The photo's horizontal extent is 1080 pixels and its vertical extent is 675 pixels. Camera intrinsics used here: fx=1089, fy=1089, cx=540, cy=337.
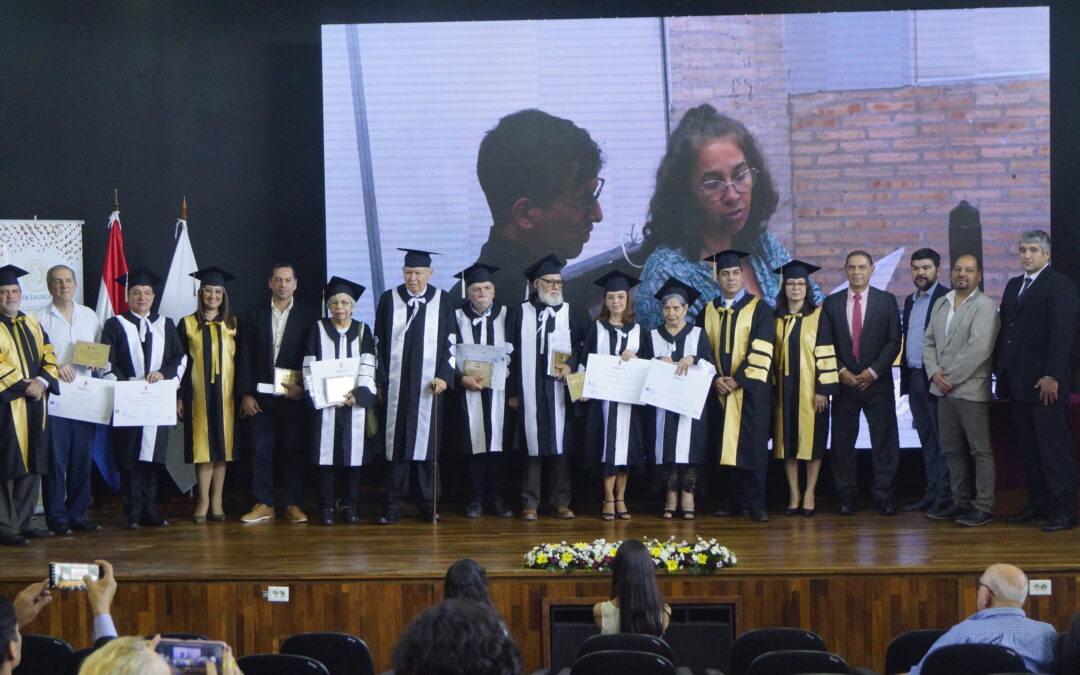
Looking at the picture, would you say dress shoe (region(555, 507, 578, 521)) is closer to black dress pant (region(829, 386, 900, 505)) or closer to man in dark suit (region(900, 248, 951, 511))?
black dress pant (region(829, 386, 900, 505))

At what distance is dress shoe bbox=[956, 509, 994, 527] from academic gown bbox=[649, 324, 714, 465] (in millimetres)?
1562

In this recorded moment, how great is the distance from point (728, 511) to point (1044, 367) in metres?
2.10

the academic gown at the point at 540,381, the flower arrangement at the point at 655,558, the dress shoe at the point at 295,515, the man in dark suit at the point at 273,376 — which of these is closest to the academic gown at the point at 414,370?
the academic gown at the point at 540,381

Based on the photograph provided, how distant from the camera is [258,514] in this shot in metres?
7.14

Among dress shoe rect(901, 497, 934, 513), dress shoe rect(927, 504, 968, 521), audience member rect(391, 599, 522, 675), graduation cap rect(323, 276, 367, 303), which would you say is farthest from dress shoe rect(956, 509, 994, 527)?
audience member rect(391, 599, 522, 675)

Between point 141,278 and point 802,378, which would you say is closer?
point 802,378

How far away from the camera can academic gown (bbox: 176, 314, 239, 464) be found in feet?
23.1

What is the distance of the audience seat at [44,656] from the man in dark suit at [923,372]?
526cm

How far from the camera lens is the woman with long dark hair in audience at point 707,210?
7.80 metres

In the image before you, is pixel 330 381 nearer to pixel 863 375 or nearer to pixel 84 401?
pixel 84 401

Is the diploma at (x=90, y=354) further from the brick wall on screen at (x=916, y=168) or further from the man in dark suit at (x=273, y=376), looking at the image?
the brick wall on screen at (x=916, y=168)

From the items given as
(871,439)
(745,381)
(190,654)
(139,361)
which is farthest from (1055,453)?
(139,361)

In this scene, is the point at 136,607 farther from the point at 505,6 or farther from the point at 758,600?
the point at 505,6

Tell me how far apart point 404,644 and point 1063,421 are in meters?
5.34
